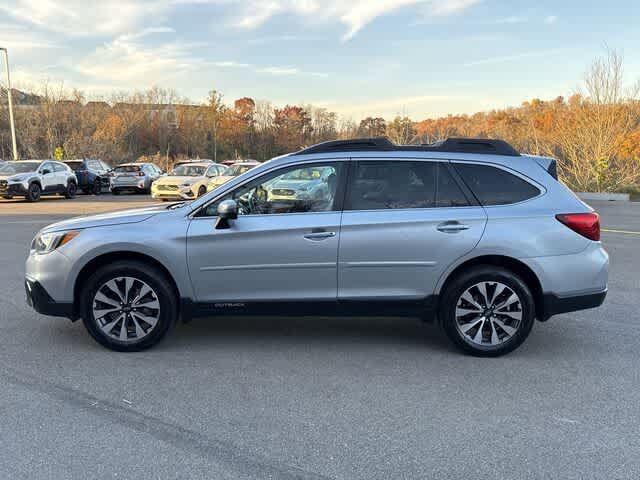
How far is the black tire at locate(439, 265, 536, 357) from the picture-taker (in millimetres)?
4523

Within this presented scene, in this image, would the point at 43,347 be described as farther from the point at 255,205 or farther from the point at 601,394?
the point at 601,394

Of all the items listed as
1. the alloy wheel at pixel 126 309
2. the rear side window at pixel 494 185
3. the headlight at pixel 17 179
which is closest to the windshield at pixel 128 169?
the headlight at pixel 17 179

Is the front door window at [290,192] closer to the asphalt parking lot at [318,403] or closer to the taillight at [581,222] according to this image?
the asphalt parking lot at [318,403]

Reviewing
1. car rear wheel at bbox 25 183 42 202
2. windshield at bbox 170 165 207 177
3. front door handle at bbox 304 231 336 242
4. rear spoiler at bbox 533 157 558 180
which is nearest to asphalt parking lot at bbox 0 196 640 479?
front door handle at bbox 304 231 336 242

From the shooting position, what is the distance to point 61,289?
4598 mm

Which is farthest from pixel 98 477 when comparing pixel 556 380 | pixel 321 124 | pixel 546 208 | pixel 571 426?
pixel 321 124

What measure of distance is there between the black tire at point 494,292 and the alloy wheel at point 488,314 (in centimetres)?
1

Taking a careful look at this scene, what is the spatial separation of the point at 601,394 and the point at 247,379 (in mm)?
2560

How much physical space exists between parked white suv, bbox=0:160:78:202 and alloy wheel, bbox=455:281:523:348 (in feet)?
65.8

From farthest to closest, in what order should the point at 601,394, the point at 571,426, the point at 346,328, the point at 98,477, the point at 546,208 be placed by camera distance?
the point at 346,328 < the point at 546,208 < the point at 601,394 < the point at 571,426 < the point at 98,477

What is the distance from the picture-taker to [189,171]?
21.8m

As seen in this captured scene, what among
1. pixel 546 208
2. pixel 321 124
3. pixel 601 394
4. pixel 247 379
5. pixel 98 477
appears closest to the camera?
pixel 98 477

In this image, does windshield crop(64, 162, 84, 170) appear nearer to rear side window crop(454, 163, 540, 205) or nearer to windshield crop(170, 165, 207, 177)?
windshield crop(170, 165, 207, 177)

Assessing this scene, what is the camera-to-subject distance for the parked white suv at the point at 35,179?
2019 centimetres
